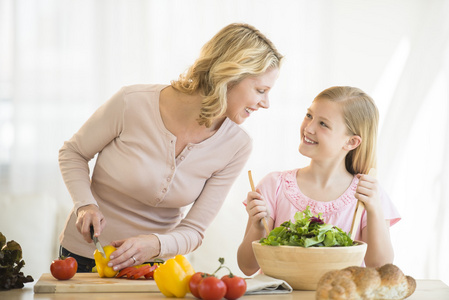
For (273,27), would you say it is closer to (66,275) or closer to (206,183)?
(206,183)

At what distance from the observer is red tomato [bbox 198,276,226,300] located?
1.34 meters

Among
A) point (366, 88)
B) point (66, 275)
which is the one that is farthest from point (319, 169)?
point (366, 88)

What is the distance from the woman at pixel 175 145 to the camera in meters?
1.93

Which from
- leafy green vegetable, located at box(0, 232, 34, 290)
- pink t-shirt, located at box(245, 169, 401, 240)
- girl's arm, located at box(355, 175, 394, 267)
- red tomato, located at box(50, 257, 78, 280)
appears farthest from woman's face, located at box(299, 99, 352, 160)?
leafy green vegetable, located at box(0, 232, 34, 290)

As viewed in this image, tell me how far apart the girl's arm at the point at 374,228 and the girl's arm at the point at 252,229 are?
0.31 m

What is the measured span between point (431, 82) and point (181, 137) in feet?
8.37

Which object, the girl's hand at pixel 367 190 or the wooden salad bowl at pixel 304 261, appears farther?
the girl's hand at pixel 367 190

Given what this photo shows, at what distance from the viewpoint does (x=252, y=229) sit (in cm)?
184

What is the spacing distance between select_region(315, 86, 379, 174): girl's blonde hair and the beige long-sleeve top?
0.36 meters

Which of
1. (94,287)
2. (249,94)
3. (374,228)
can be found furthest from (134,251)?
(374,228)

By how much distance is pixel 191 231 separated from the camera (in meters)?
1.94

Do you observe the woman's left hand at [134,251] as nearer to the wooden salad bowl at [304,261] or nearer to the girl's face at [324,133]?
the wooden salad bowl at [304,261]

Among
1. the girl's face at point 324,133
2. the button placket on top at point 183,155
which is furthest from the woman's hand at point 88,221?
the girl's face at point 324,133

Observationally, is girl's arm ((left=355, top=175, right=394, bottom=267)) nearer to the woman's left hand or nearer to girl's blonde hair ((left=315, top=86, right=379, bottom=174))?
girl's blonde hair ((left=315, top=86, right=379, bottom=174))
